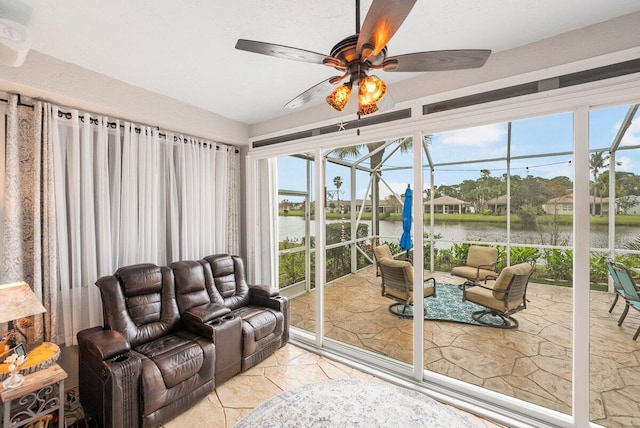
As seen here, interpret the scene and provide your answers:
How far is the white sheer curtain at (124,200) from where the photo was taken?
231 centimetres

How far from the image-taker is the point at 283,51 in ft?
3.87

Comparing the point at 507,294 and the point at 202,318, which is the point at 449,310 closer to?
the point at 507,294

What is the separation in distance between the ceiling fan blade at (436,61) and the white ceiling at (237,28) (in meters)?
0.57

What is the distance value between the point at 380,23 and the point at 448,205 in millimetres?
4361

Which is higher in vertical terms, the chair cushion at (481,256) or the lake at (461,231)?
the lake at (461,231)

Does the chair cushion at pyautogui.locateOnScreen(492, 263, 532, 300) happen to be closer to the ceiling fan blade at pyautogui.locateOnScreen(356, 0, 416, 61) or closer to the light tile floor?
the light tile floor

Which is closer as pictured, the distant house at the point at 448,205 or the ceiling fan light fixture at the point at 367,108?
the ceiling fan light fixture at the point at 367,108

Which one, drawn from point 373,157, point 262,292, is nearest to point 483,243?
point 373,157

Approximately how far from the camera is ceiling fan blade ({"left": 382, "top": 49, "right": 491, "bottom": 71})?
1189 mm

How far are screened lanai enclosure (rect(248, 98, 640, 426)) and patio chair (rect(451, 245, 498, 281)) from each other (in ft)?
0.59

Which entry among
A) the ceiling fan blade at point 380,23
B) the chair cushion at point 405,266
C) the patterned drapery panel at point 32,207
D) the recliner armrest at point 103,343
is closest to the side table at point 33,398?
the recliner armrest at point 103,343

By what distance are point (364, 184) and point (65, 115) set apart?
4.25 m

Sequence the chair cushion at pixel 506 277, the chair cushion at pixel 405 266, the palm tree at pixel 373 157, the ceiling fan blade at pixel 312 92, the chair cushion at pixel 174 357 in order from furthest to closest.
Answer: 1. the palm tree at pixel 373 157
2. the chair cushion at pixel 405 266
3. the chair cushion at pixel 506 277
4. the chair cushion at pixel 174 357
5. the ceiling fan blade at pixel 312 92

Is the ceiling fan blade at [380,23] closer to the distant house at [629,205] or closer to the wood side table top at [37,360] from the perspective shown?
the wood side table top at [37,360]
